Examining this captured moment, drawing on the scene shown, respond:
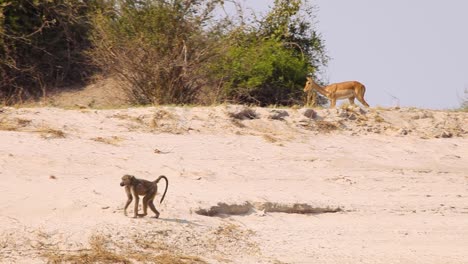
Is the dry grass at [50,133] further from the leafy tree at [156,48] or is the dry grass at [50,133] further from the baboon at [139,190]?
the leafy tree at [156,48]

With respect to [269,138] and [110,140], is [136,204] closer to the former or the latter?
[110,140]

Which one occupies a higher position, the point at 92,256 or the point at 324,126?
the point at 324,126

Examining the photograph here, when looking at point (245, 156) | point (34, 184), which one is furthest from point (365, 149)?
point (34, 184)

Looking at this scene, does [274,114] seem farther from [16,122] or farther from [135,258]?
[135,258]

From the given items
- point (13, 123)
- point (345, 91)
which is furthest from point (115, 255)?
point (345, 91)

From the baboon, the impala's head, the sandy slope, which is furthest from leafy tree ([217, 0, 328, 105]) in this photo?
the baboon

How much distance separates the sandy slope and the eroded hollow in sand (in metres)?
0.02

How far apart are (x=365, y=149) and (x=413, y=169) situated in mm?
712

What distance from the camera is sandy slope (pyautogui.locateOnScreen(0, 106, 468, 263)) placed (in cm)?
1030

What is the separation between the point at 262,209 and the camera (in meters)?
11.6

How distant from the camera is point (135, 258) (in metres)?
9.74

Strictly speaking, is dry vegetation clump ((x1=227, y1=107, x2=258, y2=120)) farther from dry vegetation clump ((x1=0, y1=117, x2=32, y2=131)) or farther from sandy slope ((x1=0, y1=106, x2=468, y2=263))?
dry vegetation clump ((x1=0, y1=117, x2=32, y2=131))

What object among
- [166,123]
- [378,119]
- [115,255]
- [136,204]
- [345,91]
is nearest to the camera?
[115,255]

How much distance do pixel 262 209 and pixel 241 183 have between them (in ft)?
2.57
